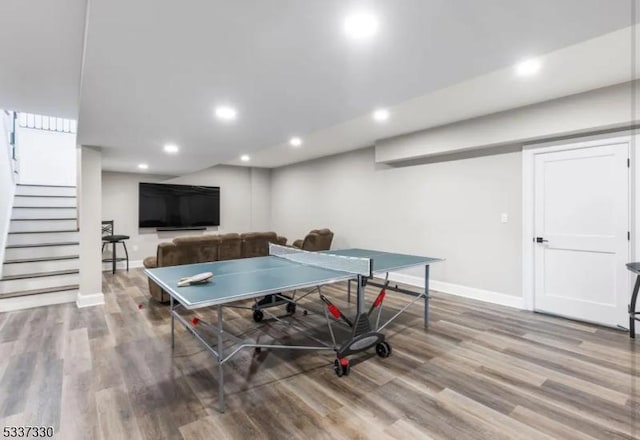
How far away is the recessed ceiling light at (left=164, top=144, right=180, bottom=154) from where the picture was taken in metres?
4.35

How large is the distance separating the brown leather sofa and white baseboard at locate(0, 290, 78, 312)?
1104 millimetres

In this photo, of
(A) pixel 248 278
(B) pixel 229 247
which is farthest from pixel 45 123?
(A) pixel 248 278

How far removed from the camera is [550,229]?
3.82 metres

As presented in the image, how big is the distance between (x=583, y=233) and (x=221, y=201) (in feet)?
23.9

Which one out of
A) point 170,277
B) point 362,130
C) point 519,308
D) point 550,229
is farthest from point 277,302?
point 550,229

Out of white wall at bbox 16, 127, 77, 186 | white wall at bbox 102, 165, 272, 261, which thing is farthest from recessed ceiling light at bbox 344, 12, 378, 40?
white wall at bbox 16, 127, 77, 186

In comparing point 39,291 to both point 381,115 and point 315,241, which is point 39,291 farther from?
point 381,115

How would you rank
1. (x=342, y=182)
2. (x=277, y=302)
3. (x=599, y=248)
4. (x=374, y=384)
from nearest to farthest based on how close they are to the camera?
(x=374, y=384)
(x=599, y=248)
(x=277, y=302)
(x=342, y=182)

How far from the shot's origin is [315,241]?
5742mm

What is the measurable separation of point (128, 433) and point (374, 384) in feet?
5.31

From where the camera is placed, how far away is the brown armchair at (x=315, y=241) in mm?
5664

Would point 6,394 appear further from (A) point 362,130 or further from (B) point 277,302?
(A) point 362,130

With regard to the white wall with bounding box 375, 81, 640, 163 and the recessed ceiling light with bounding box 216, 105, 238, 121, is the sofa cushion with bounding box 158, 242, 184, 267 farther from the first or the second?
the white wall with bounding box 375, 81, 640, 163

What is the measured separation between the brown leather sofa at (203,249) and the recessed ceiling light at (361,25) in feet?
11.6
